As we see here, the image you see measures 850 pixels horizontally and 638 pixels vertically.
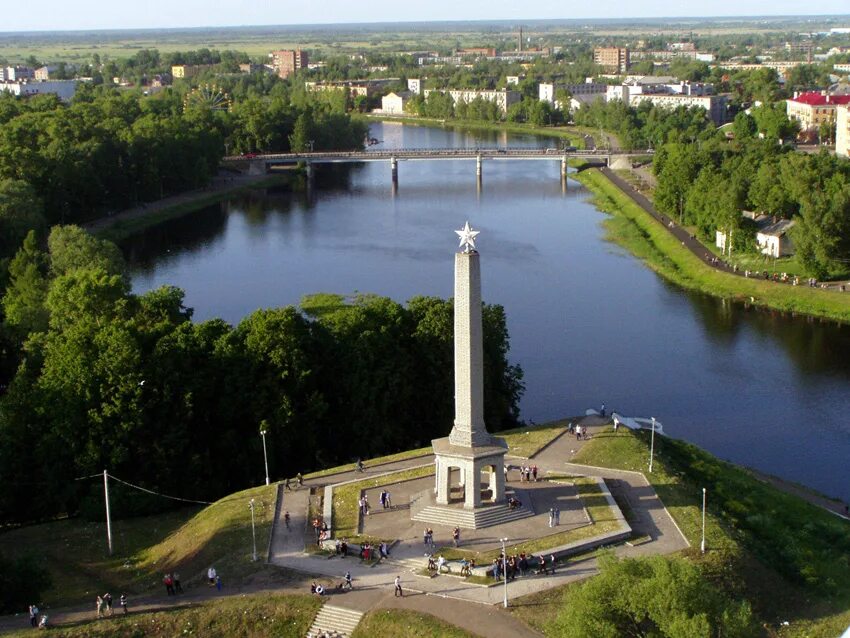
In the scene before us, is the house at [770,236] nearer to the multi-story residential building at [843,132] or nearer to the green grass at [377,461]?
the green grass at [377,461]

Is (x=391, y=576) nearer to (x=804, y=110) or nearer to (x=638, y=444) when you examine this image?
(x=638, y=444)

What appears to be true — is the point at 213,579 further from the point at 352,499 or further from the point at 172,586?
the point at 352,499

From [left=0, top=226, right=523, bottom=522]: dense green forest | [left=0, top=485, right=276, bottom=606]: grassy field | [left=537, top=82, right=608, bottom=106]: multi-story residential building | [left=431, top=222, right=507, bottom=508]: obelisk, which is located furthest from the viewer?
[left=537, top=82, right=608, bottom=106]: multi-story residential building

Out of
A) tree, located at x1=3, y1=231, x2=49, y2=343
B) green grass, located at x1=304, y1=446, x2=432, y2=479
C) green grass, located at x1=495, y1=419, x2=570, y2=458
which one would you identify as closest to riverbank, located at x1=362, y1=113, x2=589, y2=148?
tree, located at x1=3, y1=231, x2=49, y2=343

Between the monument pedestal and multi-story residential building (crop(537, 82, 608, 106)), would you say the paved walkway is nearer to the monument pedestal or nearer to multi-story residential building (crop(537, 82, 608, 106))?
the monument pedestal

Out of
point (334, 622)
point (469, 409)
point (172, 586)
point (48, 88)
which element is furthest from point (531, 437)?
point (48, 88)

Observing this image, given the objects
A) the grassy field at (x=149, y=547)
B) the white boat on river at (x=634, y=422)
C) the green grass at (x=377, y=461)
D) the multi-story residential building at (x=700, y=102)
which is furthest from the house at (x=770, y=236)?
the multi-story residential building at (x=700, y=102)

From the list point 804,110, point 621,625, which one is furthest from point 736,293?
point 804,110

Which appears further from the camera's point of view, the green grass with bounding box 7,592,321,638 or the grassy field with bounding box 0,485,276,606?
the grassy field with bounding box 0,485,276,606
